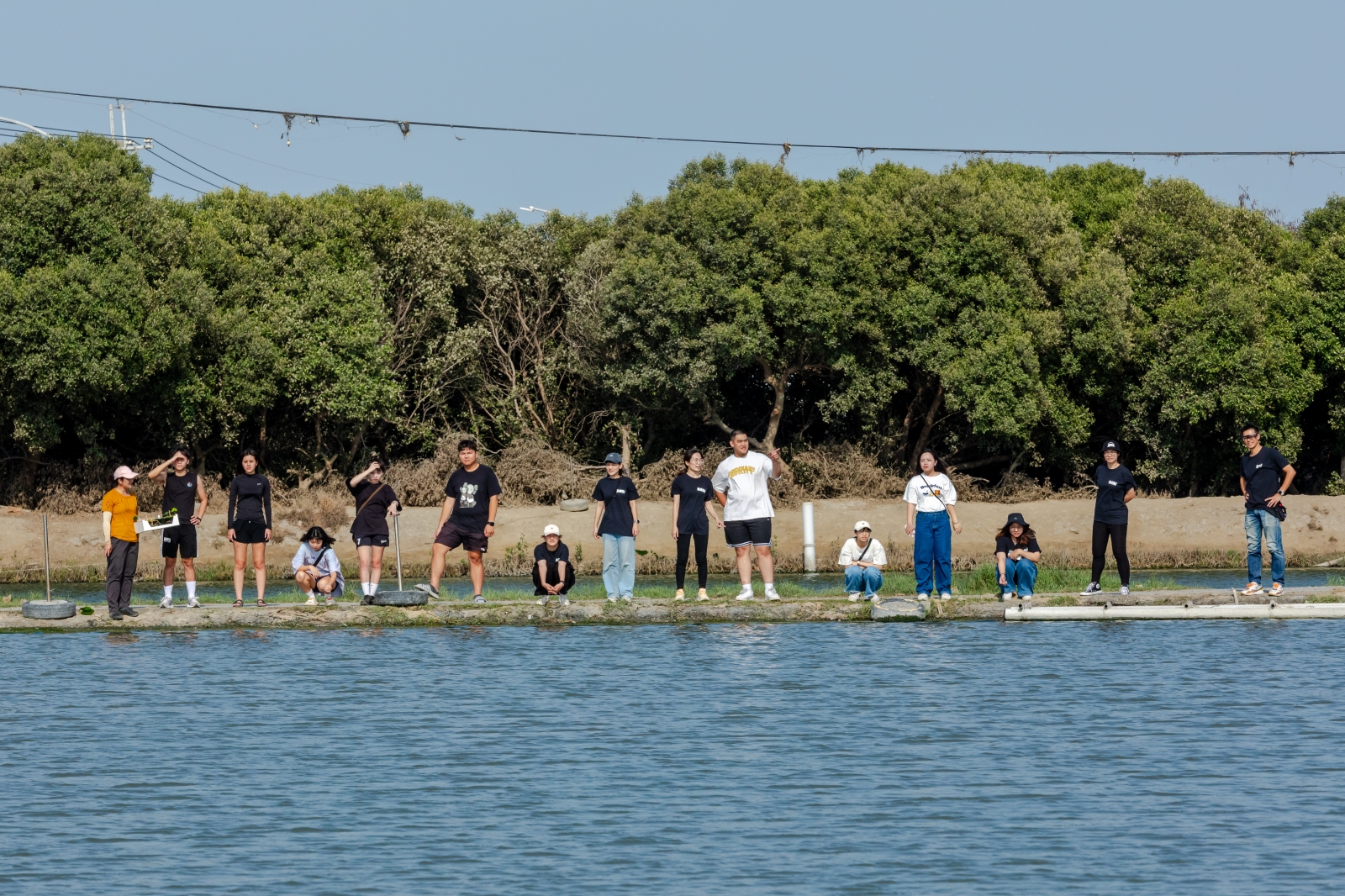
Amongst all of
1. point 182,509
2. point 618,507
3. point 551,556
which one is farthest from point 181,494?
point 618,507

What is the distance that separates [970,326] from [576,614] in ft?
72.3

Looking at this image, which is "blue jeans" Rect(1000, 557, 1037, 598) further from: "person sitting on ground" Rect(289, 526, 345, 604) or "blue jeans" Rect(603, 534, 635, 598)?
"person sitting on ground" Rect(289, 526, 345, 604)

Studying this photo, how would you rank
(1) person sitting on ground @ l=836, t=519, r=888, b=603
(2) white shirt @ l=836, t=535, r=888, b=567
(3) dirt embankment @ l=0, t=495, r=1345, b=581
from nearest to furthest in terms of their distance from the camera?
1. (1) person sitting on ground @ l=836, t=519, r=888, b=603
2. (2) white shirt @ l=836, t=535, r=888, b=567
3. (3) dirt embankment @ l=0, t=495, r=1345, b=581

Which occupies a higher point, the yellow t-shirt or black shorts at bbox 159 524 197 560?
the yellow t-shirt

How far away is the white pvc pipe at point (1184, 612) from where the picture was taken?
19375 millimetres

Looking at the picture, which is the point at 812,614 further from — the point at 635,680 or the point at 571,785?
the point at 571,785

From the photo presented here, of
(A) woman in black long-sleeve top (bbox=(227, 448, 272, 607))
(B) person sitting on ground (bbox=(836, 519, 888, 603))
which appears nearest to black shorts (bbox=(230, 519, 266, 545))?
(A) woman in black long-sleeve top (bbox=(227, 448, 272, 607))

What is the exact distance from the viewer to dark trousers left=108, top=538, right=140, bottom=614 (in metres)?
20.1

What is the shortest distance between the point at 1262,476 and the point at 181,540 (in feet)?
42.8

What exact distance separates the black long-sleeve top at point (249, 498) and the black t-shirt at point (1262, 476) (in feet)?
38.4

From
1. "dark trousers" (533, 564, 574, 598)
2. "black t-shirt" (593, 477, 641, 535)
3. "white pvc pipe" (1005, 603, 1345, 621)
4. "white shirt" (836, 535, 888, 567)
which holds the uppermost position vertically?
"black t-shirt" (593, 477, 641, 535)

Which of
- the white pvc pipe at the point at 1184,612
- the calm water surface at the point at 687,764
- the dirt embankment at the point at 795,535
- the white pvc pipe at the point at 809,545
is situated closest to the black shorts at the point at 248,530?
the calm water surface at the point at 687,764

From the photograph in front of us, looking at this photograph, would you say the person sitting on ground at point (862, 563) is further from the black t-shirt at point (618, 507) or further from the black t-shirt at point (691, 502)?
the black t-shirt at point (618, 507)

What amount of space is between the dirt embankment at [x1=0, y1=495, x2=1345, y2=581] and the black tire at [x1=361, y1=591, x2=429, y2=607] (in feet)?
49.0
